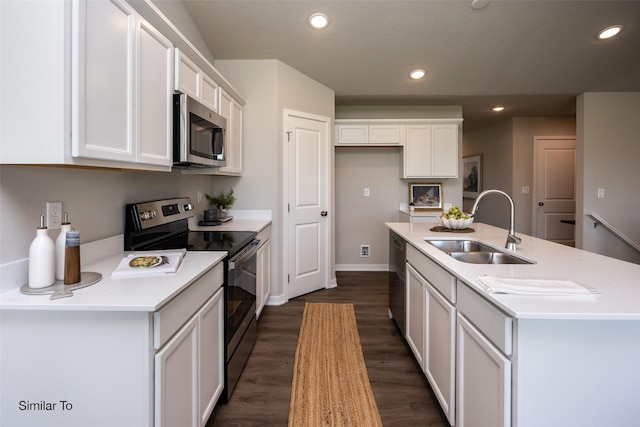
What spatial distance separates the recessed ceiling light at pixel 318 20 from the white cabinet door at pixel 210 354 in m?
2.49

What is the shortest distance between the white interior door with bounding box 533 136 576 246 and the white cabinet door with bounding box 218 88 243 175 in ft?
16.1

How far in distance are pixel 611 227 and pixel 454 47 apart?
10.1 feet

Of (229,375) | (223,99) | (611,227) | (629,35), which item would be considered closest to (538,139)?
(611,227)

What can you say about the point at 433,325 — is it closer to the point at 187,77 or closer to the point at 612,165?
the point at 187,77

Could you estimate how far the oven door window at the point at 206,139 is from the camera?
6.70 feet

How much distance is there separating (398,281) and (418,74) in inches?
98.0

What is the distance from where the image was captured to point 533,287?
1.12 m

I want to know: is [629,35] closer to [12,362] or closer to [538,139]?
[538,139]

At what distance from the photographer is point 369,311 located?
325 cm

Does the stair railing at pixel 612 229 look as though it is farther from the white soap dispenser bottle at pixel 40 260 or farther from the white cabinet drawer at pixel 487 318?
the white soap dispenser bottle at pixel 40 260

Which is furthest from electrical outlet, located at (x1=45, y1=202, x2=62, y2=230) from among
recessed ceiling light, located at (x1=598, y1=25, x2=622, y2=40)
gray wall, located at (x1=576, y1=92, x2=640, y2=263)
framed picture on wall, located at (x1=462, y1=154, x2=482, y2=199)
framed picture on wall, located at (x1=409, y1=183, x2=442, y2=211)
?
framed picture on wall, located at (x1=462, y1=154, x2=482, y2=199)

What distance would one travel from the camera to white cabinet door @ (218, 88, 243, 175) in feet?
9.18

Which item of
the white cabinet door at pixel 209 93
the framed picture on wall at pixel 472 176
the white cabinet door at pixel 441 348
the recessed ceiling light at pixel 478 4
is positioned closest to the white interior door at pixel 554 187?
the framed picture on wall at pixel 472 176

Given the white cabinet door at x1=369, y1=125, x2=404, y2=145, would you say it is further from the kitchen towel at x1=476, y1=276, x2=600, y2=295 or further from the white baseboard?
the kitchen towel at x1=476, y1=276, x2=600, y2=295
